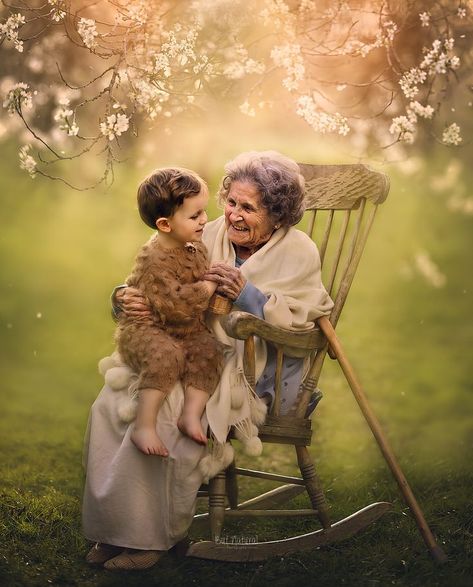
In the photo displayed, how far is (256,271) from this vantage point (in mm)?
3393

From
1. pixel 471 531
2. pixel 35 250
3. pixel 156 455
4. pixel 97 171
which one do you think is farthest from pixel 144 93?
pixel 471 531

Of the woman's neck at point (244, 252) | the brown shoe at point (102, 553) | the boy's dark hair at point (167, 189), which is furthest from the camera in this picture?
the woman's neck at point (244, 252)

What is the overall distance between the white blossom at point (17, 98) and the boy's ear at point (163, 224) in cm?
127

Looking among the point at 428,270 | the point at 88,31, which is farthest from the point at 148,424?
the point at 428,270

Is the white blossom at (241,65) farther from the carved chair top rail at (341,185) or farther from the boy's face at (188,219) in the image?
the boy's face at (188,219)

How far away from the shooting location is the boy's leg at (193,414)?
3137mm

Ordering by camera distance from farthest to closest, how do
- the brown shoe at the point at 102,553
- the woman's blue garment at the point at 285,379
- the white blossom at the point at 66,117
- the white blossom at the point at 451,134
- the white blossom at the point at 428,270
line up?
the white blossom at the point at 428,270
the white blossom at the point at 451,134
the white blossom at the point at 66,117
the woman's blue garment at the point at 285,379
the brown shoe at the point at 102,553

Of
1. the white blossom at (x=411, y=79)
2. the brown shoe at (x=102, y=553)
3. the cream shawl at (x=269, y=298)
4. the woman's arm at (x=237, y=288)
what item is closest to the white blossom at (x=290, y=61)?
the white blossom at (x=411, y=79)

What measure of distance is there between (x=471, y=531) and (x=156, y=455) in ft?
4.93

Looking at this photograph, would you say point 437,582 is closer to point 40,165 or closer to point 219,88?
point 219,88

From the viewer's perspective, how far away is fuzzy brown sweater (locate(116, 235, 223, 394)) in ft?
10.3

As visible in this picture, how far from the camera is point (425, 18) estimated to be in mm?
4520

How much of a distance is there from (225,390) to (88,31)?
1.84 m

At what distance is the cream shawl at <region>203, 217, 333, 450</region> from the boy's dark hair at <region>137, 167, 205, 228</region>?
34cm
